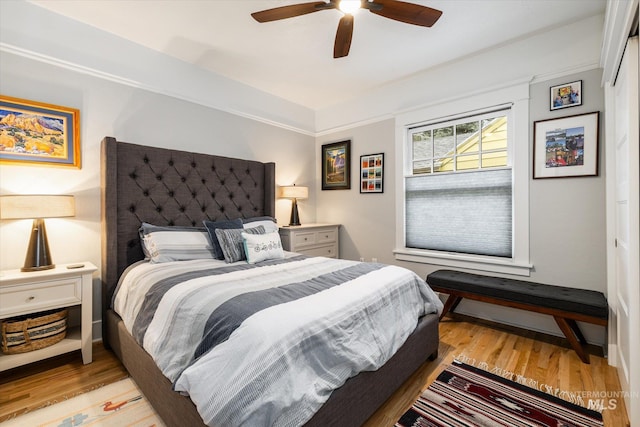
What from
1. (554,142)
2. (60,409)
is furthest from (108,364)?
(554,142)

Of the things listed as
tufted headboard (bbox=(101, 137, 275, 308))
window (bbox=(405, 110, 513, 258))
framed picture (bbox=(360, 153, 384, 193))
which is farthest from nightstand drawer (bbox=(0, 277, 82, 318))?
window (bbox=(405, 110, 513, 258))

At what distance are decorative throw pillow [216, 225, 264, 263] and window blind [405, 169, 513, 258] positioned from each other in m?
1.96

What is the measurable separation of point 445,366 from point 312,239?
2.06 m

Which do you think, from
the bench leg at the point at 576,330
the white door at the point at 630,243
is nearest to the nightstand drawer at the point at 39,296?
the white door at the point at 630,243

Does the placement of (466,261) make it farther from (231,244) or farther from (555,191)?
(231,244)

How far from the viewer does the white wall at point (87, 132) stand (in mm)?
2041

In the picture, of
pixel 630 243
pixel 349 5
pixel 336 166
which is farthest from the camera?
pixel 336 166

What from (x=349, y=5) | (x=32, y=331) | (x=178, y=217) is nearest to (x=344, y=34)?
(x=349, y=5)

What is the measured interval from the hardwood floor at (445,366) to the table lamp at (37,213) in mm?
719

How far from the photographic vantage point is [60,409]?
158 cm

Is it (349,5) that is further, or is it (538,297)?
(538,297)

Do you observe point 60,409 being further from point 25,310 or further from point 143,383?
point 25,310

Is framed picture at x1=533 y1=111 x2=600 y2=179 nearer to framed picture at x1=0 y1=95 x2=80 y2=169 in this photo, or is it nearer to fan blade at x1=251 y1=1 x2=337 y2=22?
fan blade at x1=251 y1=1 x2=337 y2=22

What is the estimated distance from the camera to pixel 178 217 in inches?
108
